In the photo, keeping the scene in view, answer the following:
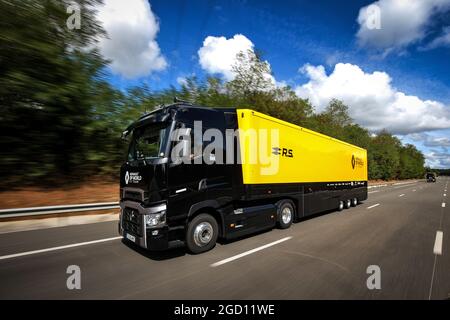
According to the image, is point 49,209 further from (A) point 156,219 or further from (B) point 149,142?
(A) point 156,219

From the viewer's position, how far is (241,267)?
508 centimetres

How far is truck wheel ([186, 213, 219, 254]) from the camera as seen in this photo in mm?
5695

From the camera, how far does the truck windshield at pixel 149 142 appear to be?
5465 mm

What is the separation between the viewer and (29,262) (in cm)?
540

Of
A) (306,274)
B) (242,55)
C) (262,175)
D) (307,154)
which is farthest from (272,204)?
(242,55)

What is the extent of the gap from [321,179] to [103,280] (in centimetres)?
867

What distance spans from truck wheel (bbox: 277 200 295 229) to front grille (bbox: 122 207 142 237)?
4464 mm

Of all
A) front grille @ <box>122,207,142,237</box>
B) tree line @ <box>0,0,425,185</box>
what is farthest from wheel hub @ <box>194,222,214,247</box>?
tree line @ <box>0,0,425,185</box>

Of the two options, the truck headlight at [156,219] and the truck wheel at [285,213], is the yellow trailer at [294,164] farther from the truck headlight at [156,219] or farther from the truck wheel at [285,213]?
the truck headlight at [156,219]

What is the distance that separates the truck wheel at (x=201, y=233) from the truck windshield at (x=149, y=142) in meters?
1.72

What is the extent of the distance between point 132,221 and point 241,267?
2562 mm
